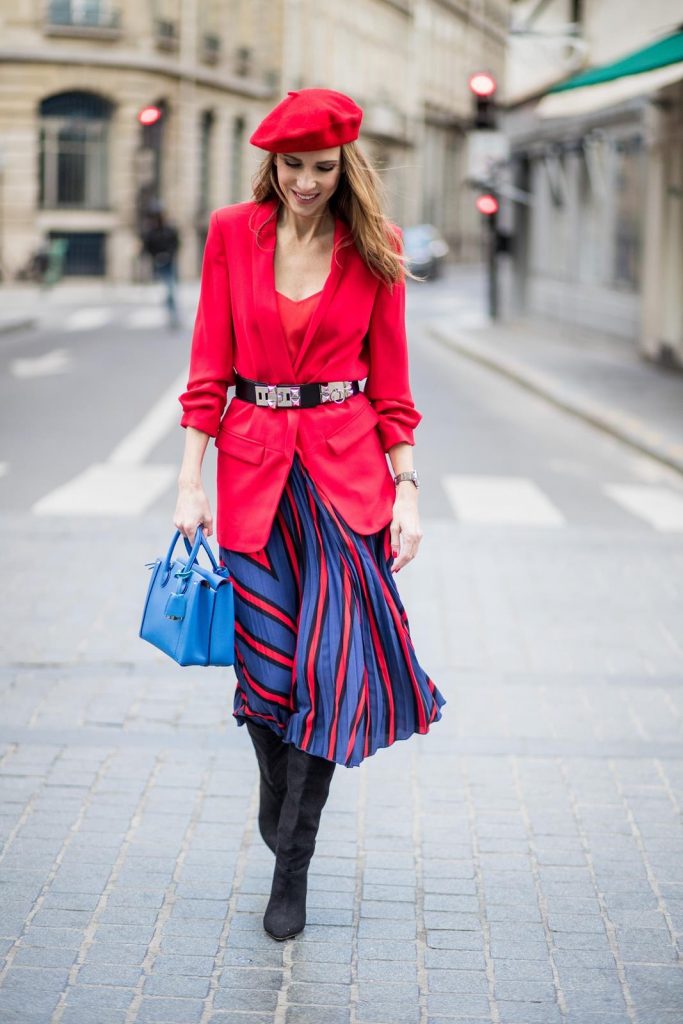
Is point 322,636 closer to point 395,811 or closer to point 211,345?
point 211,345

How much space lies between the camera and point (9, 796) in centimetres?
449

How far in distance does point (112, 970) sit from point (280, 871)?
1.49 feet

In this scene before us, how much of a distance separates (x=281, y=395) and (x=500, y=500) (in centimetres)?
655

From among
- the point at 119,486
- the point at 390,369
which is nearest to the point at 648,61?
the point at 119,486

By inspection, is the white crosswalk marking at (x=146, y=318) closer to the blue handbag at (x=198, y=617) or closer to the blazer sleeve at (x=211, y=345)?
the blazer sleeve at (x=211, y=345)

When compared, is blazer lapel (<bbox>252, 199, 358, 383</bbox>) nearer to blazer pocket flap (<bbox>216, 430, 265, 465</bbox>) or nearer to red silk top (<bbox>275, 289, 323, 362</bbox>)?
red silk top (<bbox>275, 289, 323, 362</bbox>)

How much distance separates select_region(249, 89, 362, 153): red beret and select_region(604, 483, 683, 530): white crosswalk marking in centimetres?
630

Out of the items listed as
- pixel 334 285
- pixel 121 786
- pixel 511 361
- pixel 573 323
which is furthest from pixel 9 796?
pixel 573 323

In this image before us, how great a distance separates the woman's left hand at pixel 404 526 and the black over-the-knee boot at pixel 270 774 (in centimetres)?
49

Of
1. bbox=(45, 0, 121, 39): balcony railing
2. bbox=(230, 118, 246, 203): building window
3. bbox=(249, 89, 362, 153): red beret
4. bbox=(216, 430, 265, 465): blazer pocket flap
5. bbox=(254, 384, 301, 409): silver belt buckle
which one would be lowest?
bbox=(216, 430, 265, 465): blazer pocket flap

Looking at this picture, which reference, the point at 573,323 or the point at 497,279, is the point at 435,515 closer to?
the point at 573,323

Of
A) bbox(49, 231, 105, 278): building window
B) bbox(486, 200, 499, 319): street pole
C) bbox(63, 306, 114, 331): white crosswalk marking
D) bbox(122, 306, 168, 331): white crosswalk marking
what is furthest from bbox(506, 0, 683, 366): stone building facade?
bbox(49, 231, 105, 278): building window

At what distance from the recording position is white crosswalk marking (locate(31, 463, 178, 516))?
938 centimetres

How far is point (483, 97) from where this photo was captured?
2236 centimetres
